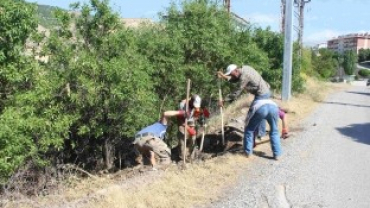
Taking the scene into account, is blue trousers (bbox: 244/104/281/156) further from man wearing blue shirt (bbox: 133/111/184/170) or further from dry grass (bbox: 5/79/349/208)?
man wearing blue shirt (bbox: 133/111/184/170)

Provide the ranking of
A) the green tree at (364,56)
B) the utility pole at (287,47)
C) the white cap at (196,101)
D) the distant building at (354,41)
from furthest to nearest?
the distant building at (354,41), the green tree at (364,56), the utility pole at (287,47), the white cap at (196,101)

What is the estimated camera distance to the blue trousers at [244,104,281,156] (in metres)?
8.80

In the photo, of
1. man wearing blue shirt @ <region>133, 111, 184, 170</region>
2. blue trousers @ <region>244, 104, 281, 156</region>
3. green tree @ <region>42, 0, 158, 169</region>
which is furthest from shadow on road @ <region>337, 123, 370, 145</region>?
green tree @ <region>42, 0, 158, 169</region>

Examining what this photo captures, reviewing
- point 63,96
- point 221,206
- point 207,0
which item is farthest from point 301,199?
Result: point 207,0

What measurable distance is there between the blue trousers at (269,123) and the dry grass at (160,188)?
0.33m

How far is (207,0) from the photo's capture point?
15.2 m

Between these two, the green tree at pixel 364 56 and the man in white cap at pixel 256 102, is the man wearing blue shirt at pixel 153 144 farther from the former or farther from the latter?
the green tree at pixel 364 56

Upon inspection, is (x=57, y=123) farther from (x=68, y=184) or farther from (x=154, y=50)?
(x=154, y=50)

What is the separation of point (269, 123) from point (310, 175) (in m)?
1.27

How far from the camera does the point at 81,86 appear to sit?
945 cm

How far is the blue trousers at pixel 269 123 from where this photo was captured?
880 cm

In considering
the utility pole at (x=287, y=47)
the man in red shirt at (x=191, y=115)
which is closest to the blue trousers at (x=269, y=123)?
the man in red shirt at (x=191, y=115)

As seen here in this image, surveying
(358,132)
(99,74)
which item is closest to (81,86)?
(99,74)

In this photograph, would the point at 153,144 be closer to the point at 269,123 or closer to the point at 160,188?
the point at 269,123
